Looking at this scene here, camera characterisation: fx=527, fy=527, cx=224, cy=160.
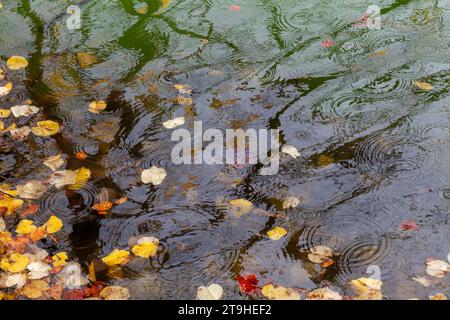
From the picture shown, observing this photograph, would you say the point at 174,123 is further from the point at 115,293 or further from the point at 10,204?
the point at 115,293

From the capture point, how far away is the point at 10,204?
340cm

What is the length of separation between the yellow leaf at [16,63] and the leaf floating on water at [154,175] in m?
1.88

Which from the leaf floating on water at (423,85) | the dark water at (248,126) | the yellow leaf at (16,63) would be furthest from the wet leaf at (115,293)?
the leaf floating on water at (423,85)

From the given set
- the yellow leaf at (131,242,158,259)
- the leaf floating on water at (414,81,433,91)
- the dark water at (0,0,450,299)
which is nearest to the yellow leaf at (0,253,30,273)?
the dark water at (0,0,450,299)

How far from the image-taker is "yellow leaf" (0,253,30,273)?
3000 millimetres

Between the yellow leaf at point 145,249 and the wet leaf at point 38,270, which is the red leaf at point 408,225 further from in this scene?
the wet leaf at point 38,270

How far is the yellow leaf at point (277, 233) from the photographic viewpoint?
313 cm

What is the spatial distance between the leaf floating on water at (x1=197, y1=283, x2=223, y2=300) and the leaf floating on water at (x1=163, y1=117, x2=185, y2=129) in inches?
56.1

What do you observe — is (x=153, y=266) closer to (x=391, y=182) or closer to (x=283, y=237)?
(x=283, y=237)

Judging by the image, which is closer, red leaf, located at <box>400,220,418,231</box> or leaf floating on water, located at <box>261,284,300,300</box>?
leaf floating on water, located at <box>261,284,300,300</box>

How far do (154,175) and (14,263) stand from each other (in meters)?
1.03

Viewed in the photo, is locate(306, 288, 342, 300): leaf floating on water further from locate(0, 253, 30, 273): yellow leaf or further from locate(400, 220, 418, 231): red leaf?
locate(0, 253, 30, 273): yellow leaf

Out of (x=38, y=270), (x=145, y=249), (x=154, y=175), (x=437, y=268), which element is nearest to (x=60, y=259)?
(x=38, y=270)
